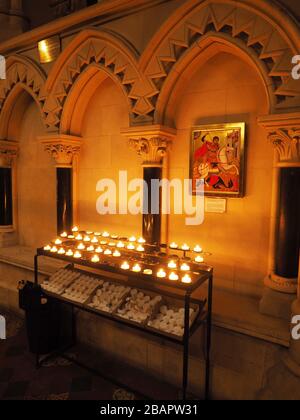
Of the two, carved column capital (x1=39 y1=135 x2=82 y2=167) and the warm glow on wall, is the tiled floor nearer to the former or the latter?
carved column capital (x1=39 y1=135 x2=82 y2=167)

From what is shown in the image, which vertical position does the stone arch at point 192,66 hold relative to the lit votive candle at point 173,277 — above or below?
above

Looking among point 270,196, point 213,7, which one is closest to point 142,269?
point 270,196

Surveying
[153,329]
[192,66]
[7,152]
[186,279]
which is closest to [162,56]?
[192,66]

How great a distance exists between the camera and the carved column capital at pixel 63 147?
389cm

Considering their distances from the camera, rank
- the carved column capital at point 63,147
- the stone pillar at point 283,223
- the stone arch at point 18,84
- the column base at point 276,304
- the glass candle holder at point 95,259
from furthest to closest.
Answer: the stone arch at point 18,84 → the carved column capital at point 63,147 → the glass candle holder at point 95,259 → the column base at point 276,304 → the stone pillar at point 283,223

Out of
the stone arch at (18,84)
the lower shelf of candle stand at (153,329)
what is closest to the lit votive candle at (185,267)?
the lower shelf of candle stand at (153,329)

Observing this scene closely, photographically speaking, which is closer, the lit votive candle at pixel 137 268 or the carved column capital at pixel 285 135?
the carved column capital at pixel 285 135

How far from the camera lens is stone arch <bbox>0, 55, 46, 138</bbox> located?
13.3 ft

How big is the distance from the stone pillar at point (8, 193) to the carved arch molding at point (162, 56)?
42.1 inches

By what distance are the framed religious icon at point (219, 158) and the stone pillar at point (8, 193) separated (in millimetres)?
3238

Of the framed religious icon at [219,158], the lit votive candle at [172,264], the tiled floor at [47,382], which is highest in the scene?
the framed religious icon at [219,158]

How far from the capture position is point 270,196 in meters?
2.80

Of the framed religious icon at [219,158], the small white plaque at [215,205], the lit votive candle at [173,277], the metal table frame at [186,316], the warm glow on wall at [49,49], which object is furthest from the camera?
the warm glow on wall at [49,49]

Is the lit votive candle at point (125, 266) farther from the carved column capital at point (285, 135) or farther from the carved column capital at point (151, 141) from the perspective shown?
the carved column capital at point (285, 135)
